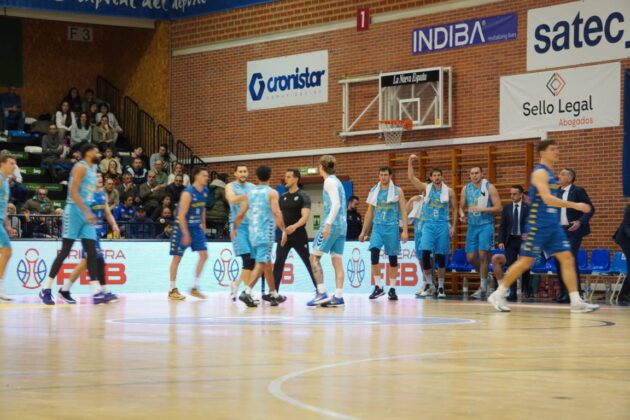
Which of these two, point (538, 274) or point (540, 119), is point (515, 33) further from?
point (538, 274)

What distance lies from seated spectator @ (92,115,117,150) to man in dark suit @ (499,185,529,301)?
1203cm

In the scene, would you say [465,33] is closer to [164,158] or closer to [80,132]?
[164,158]

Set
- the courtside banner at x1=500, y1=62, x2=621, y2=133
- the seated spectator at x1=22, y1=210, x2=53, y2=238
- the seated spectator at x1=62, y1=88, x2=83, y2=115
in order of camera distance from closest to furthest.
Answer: the courtside banner at x1=500, y1=62, x2=621, y2=133
the seated spectator at x1=22, y1=210, x2=53, y2=238
the seated spectator at x1=62, y1=88, x2=83, y2=115

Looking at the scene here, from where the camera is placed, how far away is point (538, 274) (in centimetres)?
1894

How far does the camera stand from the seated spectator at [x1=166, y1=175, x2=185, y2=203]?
74.8 feet

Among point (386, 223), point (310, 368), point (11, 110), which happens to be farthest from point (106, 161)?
point (310, 368)

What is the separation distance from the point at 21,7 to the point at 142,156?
184 inches

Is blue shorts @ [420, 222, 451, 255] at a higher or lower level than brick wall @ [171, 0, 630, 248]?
lower

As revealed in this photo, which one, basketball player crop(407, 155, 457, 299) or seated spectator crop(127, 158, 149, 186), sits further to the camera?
seated spectator crop(127, 158, 149, 186)

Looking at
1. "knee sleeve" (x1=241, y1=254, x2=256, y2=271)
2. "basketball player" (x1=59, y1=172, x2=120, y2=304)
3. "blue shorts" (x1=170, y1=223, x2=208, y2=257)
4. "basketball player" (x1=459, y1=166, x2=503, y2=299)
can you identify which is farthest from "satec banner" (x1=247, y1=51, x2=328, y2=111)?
"knee sleeve" (x1=241, y1=254, x2=256, y2=271)

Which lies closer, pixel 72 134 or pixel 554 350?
pixel 554 350

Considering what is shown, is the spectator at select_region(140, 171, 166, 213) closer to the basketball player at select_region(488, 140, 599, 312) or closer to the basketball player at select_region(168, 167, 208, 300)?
the basketball player at select_region(168, 167, 208, 300)

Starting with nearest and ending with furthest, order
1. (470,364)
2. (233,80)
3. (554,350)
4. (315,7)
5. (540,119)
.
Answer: (470,364) < (554,350) < (540,119) < (315,7) < (233,80)

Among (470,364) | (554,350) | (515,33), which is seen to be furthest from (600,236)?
(470,364)
